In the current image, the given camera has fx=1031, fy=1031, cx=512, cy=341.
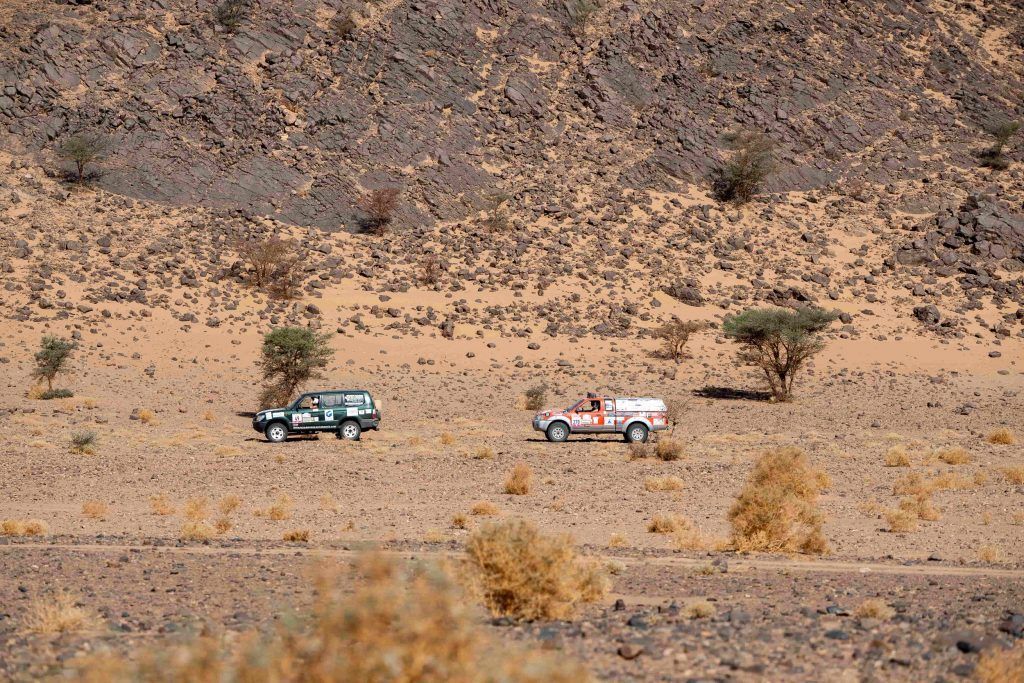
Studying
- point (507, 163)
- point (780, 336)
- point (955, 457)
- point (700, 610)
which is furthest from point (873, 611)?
point (507, 163)

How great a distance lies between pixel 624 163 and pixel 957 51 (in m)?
29.4

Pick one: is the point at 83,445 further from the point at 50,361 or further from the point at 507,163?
the point at 507,163

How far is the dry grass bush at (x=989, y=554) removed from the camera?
15.4 metres

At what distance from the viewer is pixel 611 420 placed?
31531mm

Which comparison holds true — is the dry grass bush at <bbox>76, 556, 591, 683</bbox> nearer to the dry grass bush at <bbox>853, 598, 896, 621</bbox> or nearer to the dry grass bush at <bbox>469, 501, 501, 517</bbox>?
the dry grass bush at <bbox>853, 598, 896, 621</bbox>

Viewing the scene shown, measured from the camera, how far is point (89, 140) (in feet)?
196

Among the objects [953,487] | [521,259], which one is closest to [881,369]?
[521,259]

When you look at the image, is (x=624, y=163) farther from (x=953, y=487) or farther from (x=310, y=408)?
(x=953, y=487)

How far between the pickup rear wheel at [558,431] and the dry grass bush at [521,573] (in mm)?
20726

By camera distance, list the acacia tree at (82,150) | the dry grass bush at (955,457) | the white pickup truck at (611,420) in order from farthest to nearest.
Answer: the acacia tree at (82,150) < the white pickup truck at (611,420) < the dry grass bush at (955,457)

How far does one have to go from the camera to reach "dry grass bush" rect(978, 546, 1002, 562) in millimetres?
15406

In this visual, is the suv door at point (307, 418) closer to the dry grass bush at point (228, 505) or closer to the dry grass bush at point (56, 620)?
the dry grass bush at point (228, 505)

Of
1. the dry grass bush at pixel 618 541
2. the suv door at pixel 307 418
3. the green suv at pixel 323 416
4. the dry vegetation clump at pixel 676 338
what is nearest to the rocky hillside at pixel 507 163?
the dry vegetation clump at pixel 676 338

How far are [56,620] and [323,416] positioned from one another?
2286 cm
